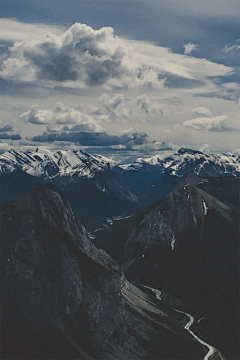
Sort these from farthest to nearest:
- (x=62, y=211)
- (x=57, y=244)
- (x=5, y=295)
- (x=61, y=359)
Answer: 1. (x=62, y=211)
2. (x=57, y=244)
3. (x=5, y=295)
4. (x=61, y=359)

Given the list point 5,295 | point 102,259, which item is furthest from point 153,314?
point 5,295

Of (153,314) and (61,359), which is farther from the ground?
(61,359)

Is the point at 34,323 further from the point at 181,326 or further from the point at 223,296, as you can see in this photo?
the point at 223,296

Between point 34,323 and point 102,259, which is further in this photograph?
point 102,259

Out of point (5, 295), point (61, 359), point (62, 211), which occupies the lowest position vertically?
point (61, 359)

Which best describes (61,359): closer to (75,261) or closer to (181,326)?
(75,261)

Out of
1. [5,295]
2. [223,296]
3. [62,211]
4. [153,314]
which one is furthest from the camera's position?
[223,296]

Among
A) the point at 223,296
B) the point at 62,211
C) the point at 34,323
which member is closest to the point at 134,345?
the point at 34,323
